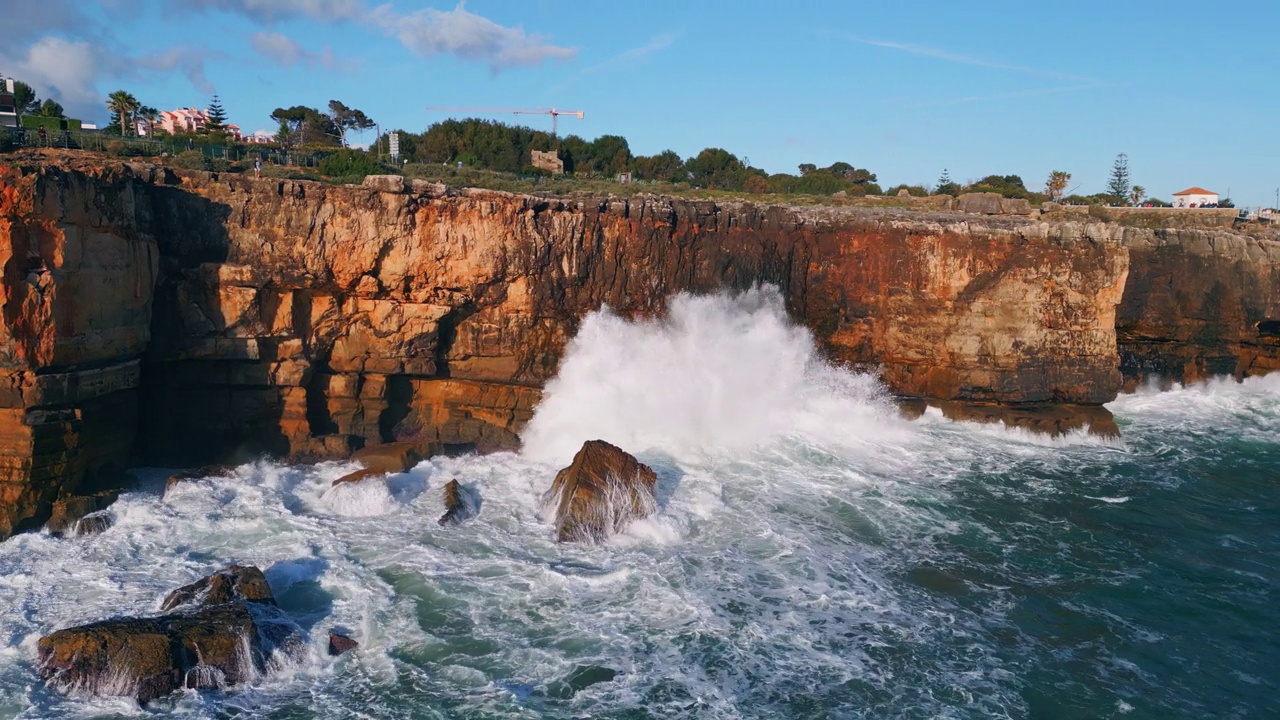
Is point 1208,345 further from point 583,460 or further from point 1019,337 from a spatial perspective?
point 583,460

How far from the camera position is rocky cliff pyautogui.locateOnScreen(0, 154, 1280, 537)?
13500 millimetres

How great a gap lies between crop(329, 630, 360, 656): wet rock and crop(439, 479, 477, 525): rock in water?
387 centimetres

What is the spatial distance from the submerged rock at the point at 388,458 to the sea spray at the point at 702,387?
107 inches

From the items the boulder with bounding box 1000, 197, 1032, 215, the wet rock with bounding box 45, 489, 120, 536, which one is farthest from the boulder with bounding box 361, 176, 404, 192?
the boulder with bounding box 1000, 197, 1032, 215

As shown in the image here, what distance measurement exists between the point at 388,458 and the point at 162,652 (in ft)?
23.7

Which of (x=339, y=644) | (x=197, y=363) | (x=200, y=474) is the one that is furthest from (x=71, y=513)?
(x=339, y=644)

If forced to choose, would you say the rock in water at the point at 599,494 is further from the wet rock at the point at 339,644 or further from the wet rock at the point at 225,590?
the wet rock at the point at 225,590

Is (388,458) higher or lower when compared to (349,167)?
lower

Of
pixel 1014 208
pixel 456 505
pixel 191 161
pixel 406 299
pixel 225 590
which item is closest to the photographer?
pixel 225 590

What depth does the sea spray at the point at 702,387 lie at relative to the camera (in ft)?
62.1

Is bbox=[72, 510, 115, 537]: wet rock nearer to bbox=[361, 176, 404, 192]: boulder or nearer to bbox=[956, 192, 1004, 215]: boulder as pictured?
bbox=[361, 176, 404, 192]: boulder

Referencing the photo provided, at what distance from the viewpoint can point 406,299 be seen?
17.9 meters

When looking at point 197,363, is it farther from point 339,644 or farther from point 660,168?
point 660,168

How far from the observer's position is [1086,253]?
2061cm
